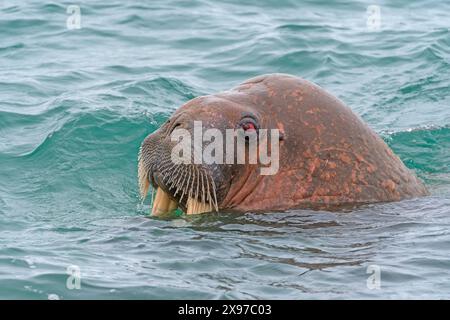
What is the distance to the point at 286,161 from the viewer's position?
28.8 feet

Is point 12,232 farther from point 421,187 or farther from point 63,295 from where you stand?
point 421,187

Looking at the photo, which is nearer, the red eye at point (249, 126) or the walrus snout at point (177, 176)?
the walrus snout at point (177, 176)

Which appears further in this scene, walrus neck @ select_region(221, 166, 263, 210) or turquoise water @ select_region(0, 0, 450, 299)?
walrus neck @ select_region(221, 166, 263, 210)

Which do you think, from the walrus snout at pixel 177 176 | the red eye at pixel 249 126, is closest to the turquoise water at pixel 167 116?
the walrus snout at pixel 177 176

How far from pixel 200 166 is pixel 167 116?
226 inches

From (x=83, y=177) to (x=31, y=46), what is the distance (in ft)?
24.5

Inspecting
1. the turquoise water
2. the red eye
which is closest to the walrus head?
the red eye

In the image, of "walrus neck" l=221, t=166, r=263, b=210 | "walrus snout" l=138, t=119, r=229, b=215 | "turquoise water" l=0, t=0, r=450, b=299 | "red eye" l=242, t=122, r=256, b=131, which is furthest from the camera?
"walrus neck" l=221, t=166, r=263, b=210

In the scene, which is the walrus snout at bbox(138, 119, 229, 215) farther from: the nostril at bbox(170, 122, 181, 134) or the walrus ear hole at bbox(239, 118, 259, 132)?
the walrus ear hole at bbox(239, 118, 259, 132)

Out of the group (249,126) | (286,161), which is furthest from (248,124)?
(286,161)

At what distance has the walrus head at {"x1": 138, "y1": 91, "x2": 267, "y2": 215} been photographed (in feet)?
28.0

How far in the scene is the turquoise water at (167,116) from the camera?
7.21 meters

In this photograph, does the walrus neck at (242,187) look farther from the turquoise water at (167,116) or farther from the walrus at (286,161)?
the turquoise water at (167,116)

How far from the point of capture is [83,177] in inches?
466
